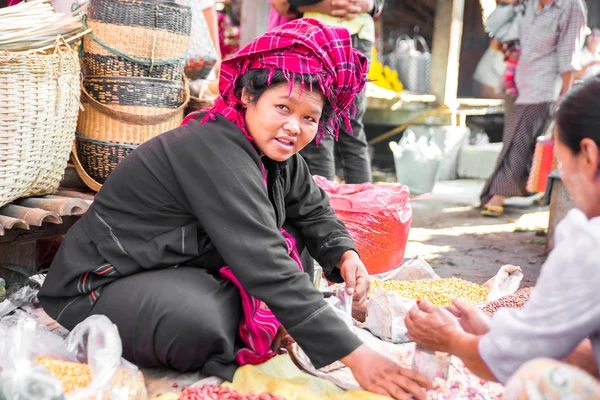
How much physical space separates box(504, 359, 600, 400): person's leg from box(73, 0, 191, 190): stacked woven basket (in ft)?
7.69

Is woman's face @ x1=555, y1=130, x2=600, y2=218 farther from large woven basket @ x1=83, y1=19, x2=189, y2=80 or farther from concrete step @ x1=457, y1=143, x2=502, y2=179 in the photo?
concrete step @ x1=457, y1=143, x2=502, y2=179

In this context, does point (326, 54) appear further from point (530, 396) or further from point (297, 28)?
point (530, 396)

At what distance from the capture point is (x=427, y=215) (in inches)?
223

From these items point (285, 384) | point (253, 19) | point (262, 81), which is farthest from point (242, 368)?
point (253, 19)

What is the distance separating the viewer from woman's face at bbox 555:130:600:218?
135 cm

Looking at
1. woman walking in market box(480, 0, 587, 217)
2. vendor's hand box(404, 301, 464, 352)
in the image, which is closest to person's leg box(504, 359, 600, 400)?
A: vendor's hand box(404, 301, 464, 352)

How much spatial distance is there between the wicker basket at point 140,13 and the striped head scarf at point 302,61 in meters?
1.11

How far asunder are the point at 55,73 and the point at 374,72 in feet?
18.4

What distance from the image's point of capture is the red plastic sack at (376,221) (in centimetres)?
331

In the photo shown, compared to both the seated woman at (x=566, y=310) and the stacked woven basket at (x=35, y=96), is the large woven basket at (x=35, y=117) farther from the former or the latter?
the seated woman at (x=566, y=310)

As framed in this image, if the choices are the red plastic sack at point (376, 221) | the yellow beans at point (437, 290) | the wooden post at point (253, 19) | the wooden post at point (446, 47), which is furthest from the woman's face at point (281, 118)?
the wooden post at point (446, 47)

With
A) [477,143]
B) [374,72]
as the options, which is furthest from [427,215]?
[477,143]

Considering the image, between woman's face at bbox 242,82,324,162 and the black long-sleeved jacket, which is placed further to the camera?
woman's face at bbox 242,82,324,162

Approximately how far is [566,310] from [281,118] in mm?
1026
